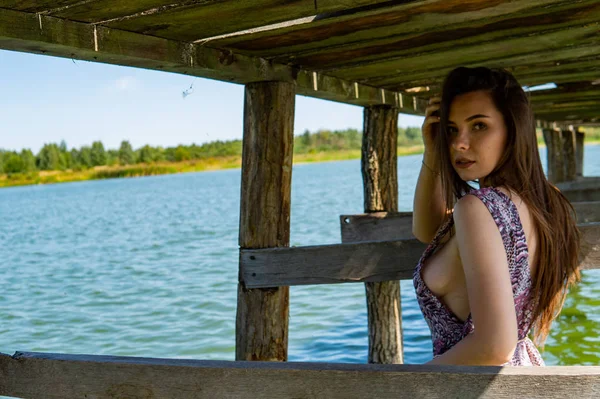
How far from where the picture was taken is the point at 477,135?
255 cm

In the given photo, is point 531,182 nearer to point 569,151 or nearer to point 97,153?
point 569,151

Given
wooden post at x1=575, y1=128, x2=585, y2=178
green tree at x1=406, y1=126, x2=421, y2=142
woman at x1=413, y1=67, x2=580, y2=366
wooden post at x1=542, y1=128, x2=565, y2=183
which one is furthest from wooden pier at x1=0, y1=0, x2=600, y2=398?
green tree at x1=406, y1=126, x2=421, y2=142

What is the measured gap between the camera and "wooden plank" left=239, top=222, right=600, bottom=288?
3.59m

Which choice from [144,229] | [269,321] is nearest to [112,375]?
[269,321]

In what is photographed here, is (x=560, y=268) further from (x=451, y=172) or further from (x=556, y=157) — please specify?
(x=556, y=157)

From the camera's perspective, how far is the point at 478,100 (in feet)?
8.43

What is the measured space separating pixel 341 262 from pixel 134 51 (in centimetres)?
152

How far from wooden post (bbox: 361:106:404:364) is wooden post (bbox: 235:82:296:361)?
2.09 m

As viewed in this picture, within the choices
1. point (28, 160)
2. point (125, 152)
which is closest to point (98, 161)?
point (125, 152)

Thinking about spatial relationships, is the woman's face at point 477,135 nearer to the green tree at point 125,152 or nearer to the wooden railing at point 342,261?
the wooden railing at point 342,261

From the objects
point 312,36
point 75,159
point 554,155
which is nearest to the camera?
point 312,36

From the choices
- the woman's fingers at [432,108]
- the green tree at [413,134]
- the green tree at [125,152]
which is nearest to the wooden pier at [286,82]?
the woman's fingers at [432,108]

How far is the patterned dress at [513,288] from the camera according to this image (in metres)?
2.25

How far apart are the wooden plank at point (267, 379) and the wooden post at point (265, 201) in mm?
2230
